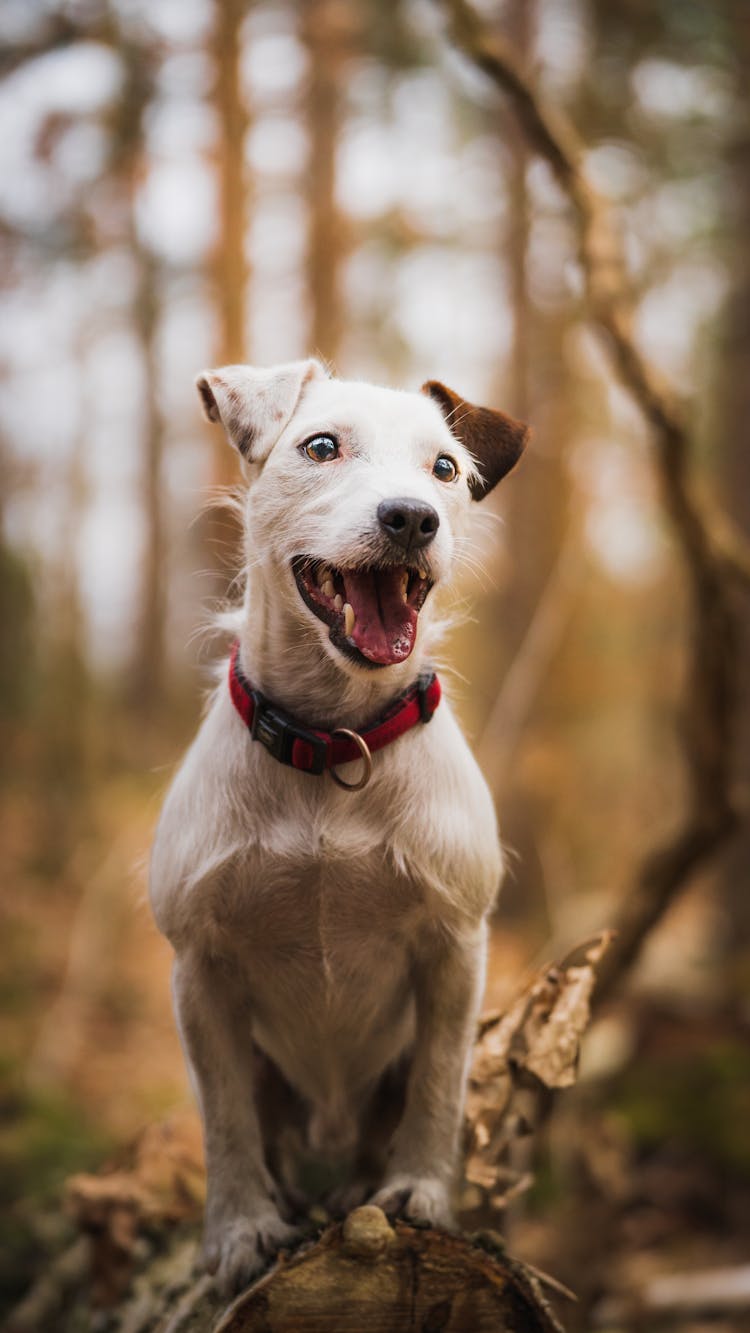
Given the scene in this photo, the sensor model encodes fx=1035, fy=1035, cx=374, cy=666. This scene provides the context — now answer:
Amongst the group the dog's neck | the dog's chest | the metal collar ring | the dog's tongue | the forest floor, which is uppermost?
the dog's tongue

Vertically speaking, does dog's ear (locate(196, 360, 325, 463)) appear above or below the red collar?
above

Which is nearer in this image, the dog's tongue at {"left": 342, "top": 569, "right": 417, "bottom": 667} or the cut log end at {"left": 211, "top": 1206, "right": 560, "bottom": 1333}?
the dog's tongue at {"left": 342, "top": 569, "right": 417, "bottom": 667}

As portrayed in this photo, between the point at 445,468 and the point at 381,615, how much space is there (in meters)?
0.48

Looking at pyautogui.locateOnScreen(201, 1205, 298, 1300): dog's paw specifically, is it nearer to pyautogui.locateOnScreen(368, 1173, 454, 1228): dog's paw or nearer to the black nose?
pyautogui.locateOnScreen(368, 1173, 454, 1228): dog's paw

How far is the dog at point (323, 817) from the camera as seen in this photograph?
2598 mm

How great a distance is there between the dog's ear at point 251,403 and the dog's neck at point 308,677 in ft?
1.16

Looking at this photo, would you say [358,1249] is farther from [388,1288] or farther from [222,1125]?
[222,1125]

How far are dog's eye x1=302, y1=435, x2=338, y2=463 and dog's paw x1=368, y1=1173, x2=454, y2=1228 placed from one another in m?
1.92

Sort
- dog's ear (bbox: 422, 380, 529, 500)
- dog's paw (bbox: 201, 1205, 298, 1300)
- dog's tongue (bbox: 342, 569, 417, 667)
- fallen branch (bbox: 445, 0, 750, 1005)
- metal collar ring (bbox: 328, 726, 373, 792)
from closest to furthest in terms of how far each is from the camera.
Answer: dog's tongue (bbox: 342, 569, 417, 667), metal collar ring (bbox: 328, 726, 373, 792), dog's paw (bbox: 201, 1205, 298, 1300), dog's ear (bbox: 422, 380, 529, 500), fallen branch (bbox: 445, 0, 750, 1005)

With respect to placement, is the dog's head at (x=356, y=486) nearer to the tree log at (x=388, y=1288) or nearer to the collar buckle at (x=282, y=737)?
the collar buckle at (x=282, y=737)

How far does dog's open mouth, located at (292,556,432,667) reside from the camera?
230cm

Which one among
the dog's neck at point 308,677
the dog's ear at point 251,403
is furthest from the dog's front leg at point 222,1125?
the dog's ear at point 251,403

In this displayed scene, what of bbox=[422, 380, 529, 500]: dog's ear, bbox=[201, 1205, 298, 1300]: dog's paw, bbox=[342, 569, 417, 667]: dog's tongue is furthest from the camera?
bbox=[422, 380, 529, 500]: dog's ear

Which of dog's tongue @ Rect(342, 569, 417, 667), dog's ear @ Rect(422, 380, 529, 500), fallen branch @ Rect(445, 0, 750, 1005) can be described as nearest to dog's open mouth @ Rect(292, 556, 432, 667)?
dog's tongue @ Rect(342, 569, 417, 667)
